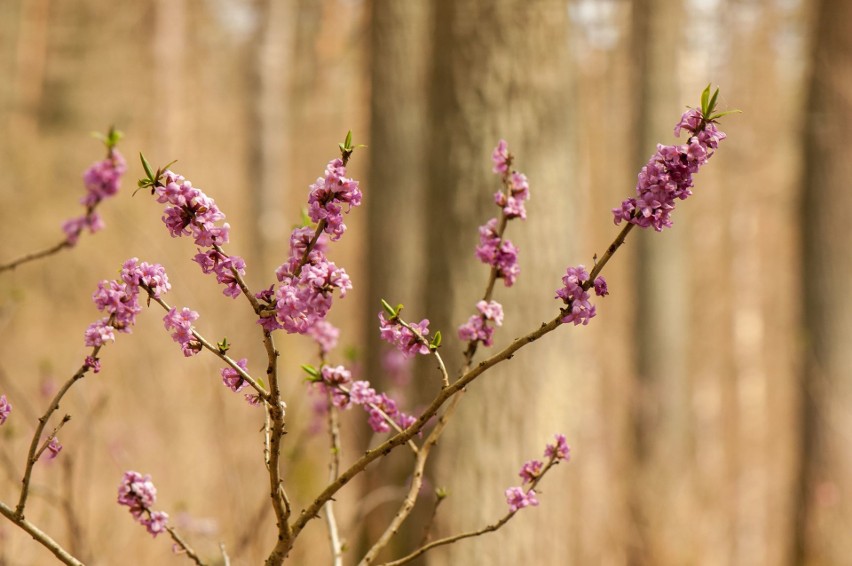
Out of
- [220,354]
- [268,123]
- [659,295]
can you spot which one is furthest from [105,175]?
[268,123]

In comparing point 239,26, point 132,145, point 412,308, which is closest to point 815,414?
point 412,308

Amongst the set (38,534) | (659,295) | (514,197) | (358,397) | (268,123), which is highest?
(268,123)

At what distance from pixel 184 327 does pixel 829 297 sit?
6.25 meters

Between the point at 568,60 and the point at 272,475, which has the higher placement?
the point at 568,60

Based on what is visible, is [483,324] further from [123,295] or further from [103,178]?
[103,178]

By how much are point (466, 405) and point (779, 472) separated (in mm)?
8349

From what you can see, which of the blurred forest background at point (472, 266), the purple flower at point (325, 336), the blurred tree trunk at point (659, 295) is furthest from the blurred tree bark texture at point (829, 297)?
the purple flower at point (325, 336)

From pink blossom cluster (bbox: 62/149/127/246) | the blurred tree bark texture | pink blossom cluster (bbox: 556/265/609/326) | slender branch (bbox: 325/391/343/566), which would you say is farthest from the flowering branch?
the blurred tree bark texture

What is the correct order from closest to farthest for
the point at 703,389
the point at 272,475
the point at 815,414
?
the point at 272,475, the point at 815,414, the point at 703,389

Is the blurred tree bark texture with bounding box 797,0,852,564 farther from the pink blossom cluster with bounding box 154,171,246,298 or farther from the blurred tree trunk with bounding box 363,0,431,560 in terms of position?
the pink blossom cluster with bounding box 154,171,246,298

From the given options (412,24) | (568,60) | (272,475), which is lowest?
(272,475)

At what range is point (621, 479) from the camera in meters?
7.02

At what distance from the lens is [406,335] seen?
1.46m

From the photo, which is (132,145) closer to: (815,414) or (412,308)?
(412,308)
